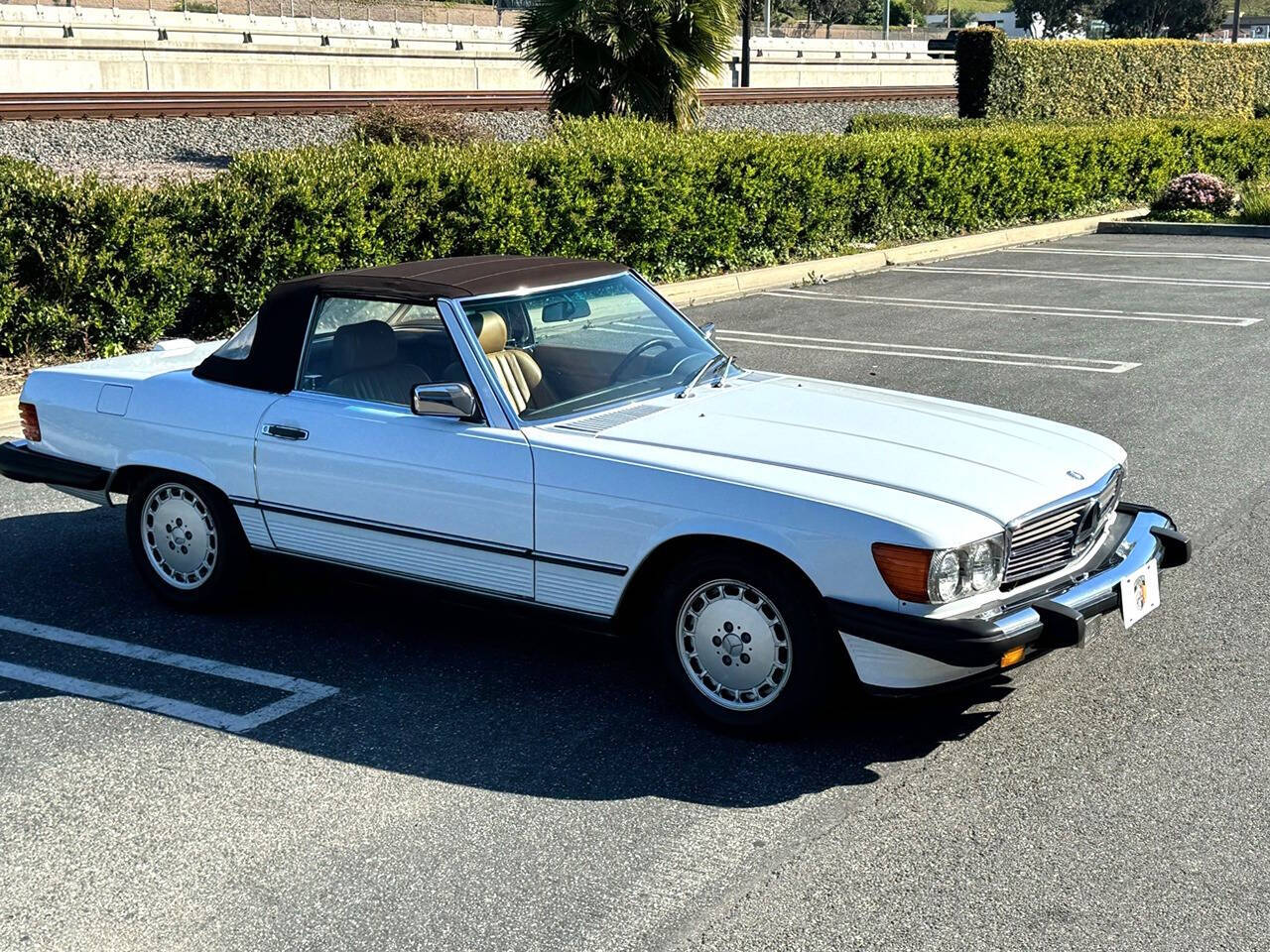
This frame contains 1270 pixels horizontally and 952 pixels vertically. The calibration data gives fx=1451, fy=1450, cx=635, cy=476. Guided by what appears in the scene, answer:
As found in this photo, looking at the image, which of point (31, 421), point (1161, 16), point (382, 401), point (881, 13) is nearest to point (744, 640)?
point (382, 401)

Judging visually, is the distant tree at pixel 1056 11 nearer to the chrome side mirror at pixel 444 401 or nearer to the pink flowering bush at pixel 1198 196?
the pink flowering bush at pixel 1198 196

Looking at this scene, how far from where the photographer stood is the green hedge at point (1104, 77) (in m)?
35.5

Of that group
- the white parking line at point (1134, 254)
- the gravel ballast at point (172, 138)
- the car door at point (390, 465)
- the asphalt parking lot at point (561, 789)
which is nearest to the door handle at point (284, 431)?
the car door at point (390, 465)

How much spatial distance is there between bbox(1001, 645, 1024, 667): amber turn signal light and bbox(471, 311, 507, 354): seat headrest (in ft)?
7.46

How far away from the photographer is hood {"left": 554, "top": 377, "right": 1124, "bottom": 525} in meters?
4.86

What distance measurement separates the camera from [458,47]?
179ft

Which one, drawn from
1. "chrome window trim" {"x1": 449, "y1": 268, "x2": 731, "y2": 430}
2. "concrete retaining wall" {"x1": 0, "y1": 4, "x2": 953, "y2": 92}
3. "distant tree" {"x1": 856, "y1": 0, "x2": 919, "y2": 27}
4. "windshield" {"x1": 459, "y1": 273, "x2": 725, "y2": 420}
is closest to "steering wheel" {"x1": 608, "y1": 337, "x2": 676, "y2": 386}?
"windshield" {"x1": 459, "y1": 273, "x2": 725, "y2": 420}

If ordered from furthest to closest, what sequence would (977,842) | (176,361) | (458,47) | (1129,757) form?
1. (458,47)
2. (176,361)
3. (1129,757)
4. (977,842)

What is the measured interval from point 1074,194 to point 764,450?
20218 millimetres

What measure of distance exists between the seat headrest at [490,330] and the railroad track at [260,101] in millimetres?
25155

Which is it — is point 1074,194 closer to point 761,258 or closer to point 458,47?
point 761,258

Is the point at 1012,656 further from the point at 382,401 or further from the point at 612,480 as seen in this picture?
the point at 382,401

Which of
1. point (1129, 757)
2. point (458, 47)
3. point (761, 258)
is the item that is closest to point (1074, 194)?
point (761, 258)

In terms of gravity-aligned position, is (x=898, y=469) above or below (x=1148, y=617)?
above
